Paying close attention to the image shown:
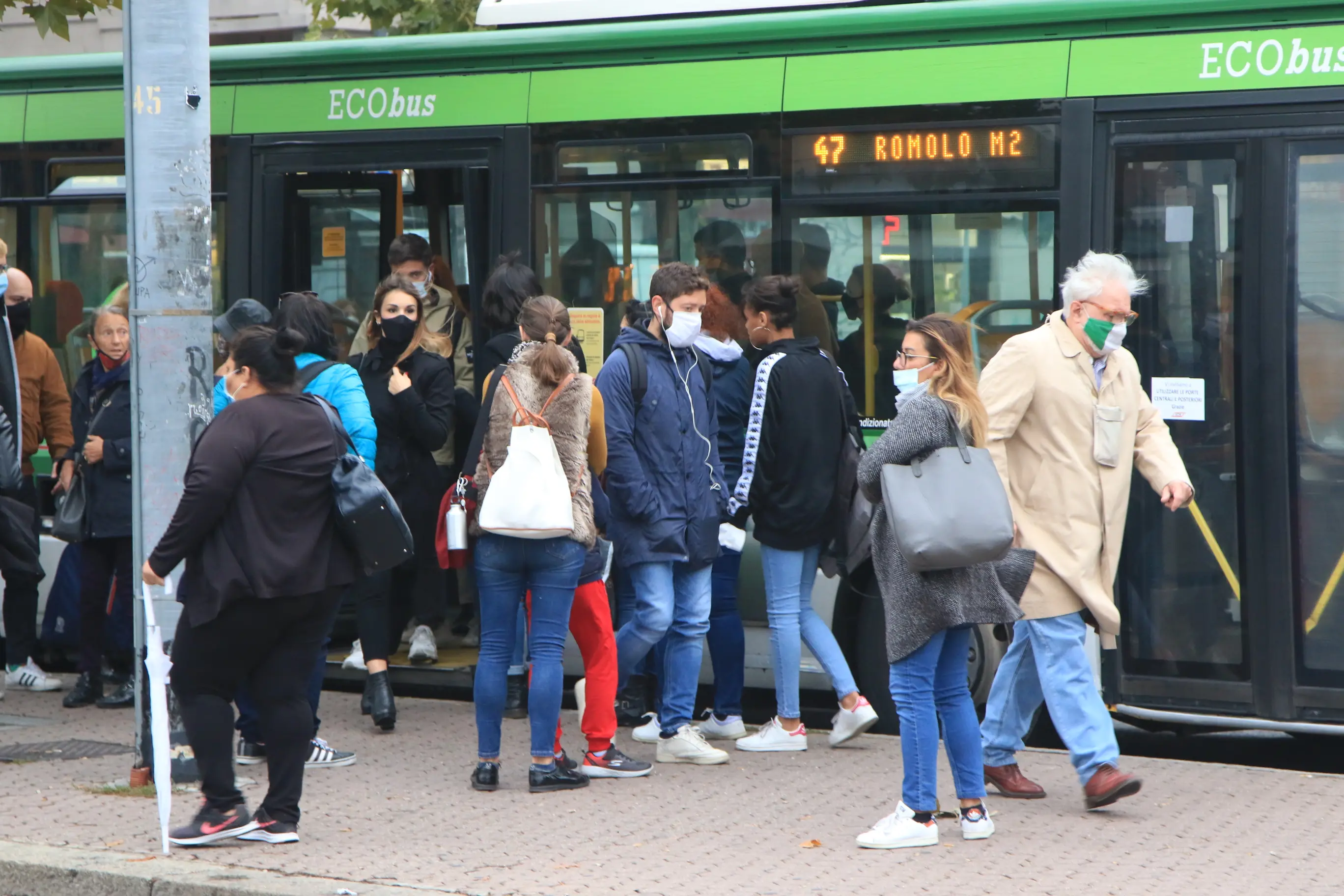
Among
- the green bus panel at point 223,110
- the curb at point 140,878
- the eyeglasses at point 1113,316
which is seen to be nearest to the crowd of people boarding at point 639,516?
the eyeglasses at point 1113,316

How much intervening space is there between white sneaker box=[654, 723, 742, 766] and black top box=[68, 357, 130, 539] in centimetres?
279

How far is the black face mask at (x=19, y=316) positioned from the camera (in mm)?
8359

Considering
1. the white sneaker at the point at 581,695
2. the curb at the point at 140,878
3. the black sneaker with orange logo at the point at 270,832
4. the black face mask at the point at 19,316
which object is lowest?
the curb at the point at 140,878

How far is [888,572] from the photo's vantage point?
5.71m

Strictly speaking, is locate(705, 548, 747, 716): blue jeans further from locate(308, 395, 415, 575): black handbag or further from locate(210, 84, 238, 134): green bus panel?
locate(210, 84, 238, 134): green bus panel

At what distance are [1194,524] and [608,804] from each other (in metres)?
2.59

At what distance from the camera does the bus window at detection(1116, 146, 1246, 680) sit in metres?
6.95

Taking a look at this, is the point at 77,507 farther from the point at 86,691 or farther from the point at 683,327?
the point at 683,327

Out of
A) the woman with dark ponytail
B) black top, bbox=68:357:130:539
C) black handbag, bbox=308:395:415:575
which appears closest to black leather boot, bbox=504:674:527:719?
black top, bbox=68:357:130:539

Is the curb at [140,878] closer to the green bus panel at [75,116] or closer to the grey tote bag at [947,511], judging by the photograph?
the grey tote bag at [947,511]

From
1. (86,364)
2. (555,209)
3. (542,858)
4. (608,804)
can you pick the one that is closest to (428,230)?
(555,209)

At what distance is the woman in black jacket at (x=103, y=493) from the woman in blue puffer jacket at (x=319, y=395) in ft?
3.65

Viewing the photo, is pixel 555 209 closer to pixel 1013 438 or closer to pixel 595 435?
pixel 595 435

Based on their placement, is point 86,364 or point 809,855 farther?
point 86,364
